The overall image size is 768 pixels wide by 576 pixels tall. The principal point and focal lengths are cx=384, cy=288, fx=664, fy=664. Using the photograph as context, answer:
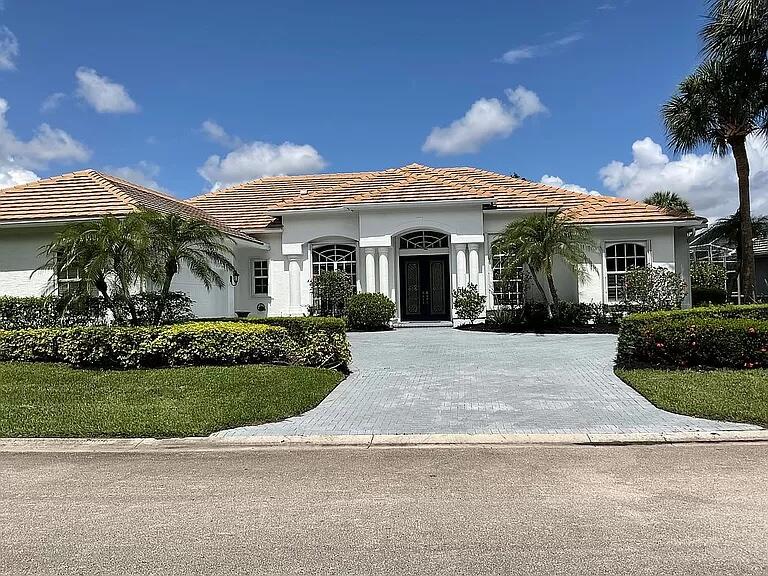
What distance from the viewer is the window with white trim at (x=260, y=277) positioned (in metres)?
24.1

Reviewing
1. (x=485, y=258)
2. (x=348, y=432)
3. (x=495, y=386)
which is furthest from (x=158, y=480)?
(x=485, y=258)

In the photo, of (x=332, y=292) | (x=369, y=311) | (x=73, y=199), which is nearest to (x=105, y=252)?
(x=73, y=199)

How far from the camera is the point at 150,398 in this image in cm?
A: 976

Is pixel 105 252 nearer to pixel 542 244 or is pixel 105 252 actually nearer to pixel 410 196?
pixel 410 196

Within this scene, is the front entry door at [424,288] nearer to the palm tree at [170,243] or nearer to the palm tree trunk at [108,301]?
the palm tree at [170,243]

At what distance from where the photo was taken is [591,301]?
22406 millimetres

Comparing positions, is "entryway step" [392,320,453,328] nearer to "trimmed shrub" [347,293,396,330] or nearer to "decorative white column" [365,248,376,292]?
"trimmed shrub" [347,293,396,330]

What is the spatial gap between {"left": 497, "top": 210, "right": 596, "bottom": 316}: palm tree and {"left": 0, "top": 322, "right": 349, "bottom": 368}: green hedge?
331 inches

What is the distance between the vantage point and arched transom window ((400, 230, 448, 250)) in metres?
22.9

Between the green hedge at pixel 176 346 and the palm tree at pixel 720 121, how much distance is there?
14.2 m

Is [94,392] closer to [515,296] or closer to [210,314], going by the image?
[210,314]

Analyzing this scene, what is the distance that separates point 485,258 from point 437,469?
54.2 feet

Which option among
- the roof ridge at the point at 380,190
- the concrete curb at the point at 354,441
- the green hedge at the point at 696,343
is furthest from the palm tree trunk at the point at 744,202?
the concrete curb at the point at 354,441

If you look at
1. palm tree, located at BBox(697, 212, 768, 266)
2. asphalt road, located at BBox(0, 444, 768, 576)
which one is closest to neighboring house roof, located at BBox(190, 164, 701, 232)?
palm tree, located at BBox(697, 212, 768, 266)
